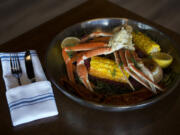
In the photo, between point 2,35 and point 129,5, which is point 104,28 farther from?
point 129,5

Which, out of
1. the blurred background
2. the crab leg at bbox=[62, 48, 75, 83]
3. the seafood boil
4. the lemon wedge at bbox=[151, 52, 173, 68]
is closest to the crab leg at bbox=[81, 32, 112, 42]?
the seafood boil

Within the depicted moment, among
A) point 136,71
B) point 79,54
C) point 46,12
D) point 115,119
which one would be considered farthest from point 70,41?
point 46,12

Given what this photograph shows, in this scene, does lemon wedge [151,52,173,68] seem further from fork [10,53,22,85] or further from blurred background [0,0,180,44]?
blurred background [0,0,180,44]

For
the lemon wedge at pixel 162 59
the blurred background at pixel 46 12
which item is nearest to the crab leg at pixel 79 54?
the lemon wedge at pixel 162 59

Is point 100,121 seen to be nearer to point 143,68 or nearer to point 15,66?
point 143,68

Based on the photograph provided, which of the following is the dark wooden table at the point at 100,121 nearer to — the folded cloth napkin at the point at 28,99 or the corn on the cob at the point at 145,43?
the folded cloth napkin at the point at 28,99

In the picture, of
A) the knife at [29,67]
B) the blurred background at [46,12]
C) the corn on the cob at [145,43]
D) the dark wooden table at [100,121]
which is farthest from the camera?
the blurred background at [46,12]
